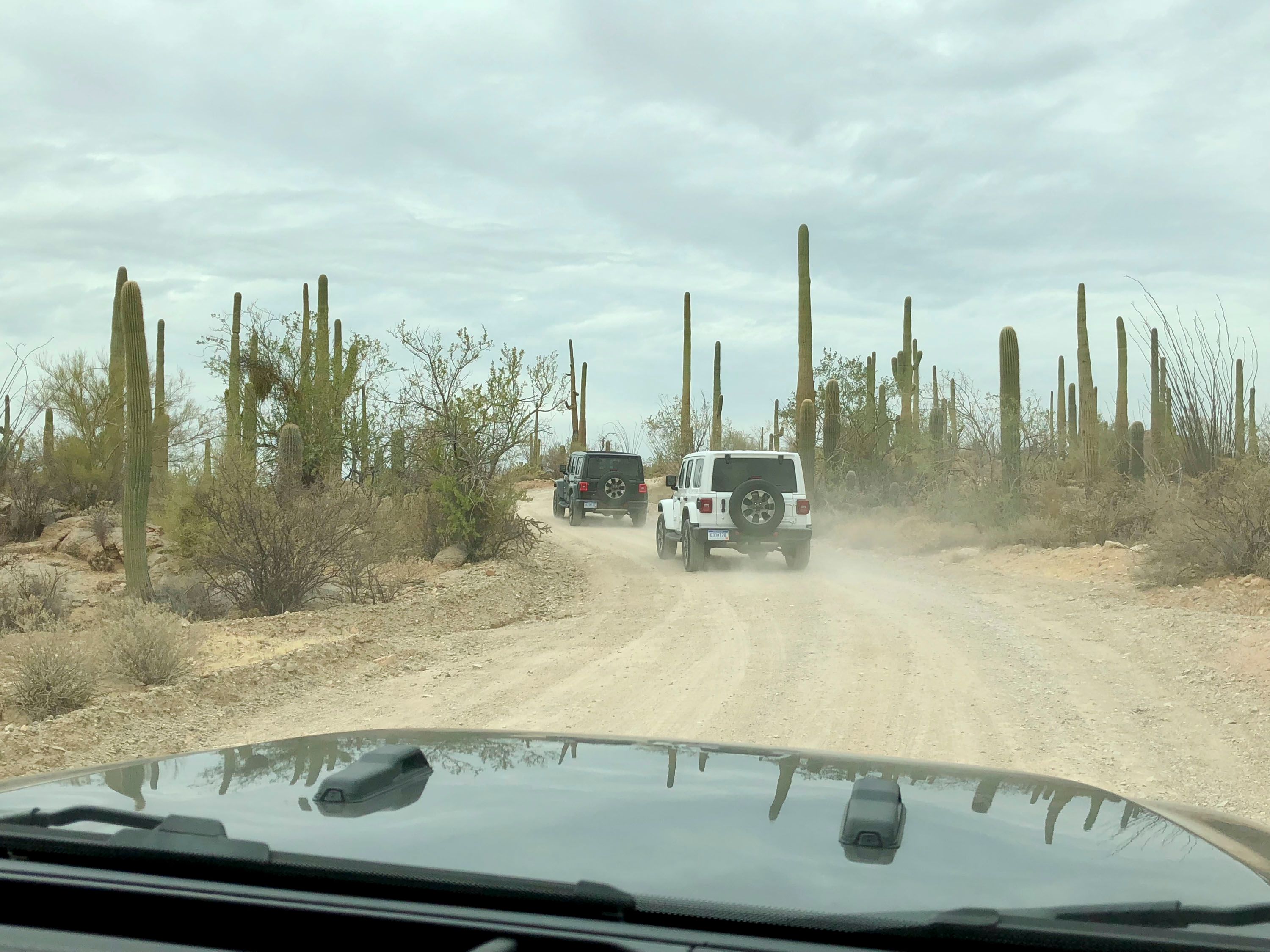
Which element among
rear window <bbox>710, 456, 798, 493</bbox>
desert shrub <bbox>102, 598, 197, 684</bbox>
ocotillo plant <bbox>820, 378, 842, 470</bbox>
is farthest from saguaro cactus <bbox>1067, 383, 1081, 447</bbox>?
desert shrub <bbox>102, 598, 197, 684</bbox>

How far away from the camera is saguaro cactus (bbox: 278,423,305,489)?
16.8 metres

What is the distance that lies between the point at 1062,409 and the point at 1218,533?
1319 inches

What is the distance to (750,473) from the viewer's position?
20.0 metres

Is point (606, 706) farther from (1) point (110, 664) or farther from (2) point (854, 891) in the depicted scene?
(2) point (854, 891)

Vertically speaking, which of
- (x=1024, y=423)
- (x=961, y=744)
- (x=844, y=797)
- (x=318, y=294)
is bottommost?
(x=961, y=744)

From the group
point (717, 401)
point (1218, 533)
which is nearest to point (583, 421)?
A: point (717, 401)

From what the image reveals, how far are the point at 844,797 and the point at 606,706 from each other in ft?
22.3

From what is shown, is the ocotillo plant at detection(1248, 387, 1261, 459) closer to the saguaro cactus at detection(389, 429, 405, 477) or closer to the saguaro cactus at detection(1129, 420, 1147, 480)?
the saguaro cactus at detection(1129, 420, 1147, 480)

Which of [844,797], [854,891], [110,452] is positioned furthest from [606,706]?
[110,452]

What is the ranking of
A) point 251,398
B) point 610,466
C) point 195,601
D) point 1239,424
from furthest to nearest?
point 610,466, point 251,398, point 1239,424, point 195,601

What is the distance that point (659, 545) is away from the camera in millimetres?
22734

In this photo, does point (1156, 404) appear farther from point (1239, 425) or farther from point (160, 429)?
point (160, 429)

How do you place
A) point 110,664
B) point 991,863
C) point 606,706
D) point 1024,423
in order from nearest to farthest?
point 991,863, point 606,706, point 110,664, point 1024,423

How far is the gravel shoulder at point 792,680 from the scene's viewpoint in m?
7.87
